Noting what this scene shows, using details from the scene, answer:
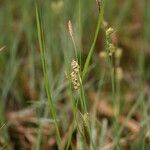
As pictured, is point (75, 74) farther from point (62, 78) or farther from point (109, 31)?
point (62, 78)

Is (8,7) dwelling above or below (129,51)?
above

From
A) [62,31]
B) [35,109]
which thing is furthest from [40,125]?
[62,31]

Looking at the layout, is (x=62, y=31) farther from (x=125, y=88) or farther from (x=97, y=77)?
(x=125, y=88)

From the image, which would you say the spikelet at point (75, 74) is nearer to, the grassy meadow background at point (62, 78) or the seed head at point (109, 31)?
the seed head at point (109, 31)

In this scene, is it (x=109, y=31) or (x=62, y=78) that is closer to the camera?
(x=109, y=31)

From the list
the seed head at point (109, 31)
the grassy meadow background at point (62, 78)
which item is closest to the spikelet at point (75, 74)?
the seed head at point (109, 31)

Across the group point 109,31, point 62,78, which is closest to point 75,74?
point 109,31

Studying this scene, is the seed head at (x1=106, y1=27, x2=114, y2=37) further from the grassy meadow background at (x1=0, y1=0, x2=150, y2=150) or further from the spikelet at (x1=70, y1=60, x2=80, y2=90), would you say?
the grassy meadow background at (x1=0, y1=0, x2=150, y2=150)

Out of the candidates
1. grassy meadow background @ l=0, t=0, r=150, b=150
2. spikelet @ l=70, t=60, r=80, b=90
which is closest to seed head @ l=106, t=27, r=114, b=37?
spikelet @ l=70, t=60, r=80, b=90
